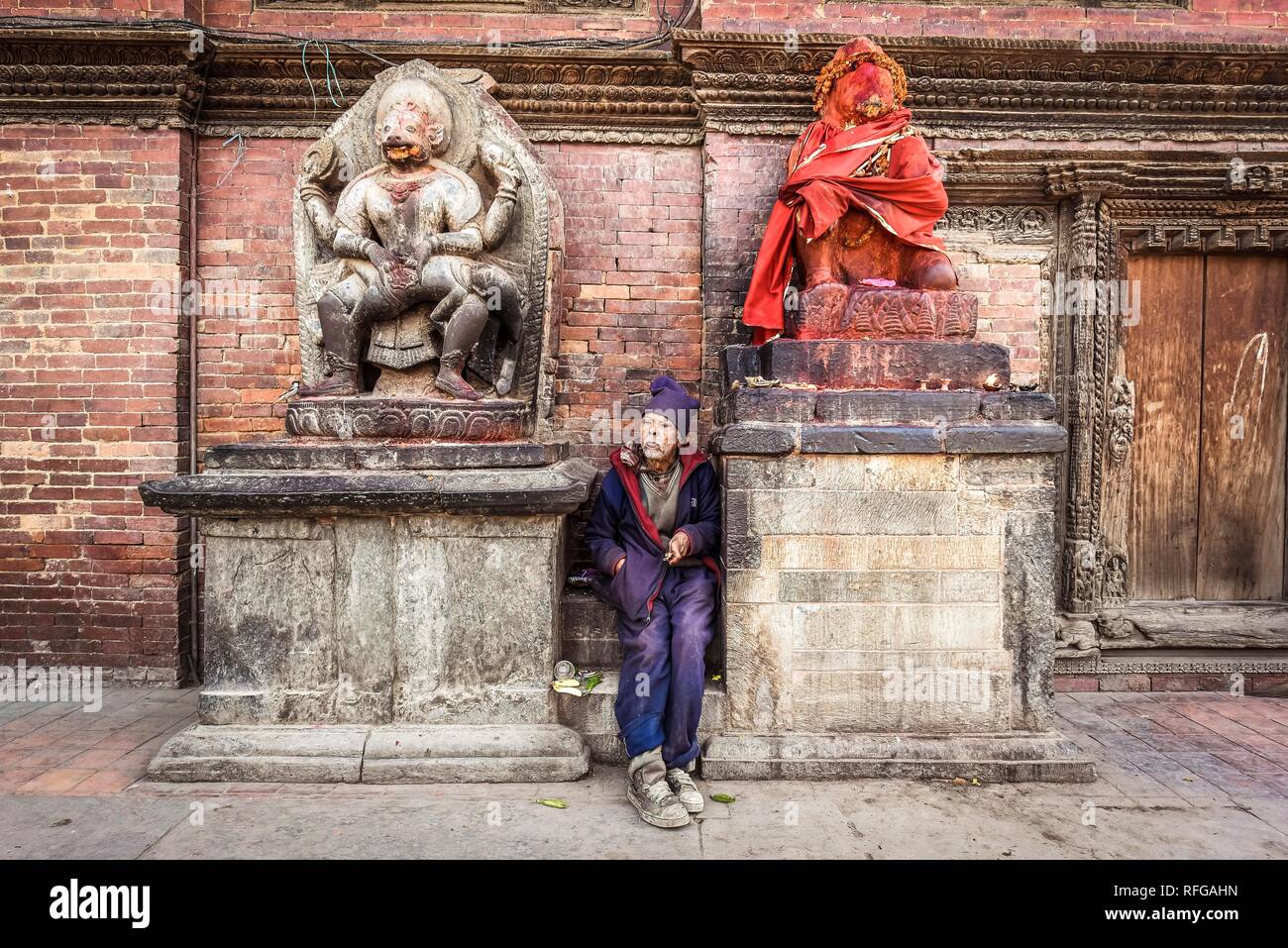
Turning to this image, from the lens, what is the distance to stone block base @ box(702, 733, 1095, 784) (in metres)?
3.62

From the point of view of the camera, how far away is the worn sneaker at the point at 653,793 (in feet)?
10.4

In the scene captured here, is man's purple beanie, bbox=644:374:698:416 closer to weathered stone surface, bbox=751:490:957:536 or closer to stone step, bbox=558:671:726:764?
weathered stone surface, bbox=751:490:957:536

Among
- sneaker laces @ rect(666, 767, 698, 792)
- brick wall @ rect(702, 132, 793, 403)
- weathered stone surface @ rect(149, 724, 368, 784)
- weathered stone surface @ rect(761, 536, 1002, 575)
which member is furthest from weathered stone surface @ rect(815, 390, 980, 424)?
weathered stone surface @ rect(149, 724, 368, 784)

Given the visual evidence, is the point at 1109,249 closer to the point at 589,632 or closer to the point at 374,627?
the point at 589,632

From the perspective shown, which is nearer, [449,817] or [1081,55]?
[449,817]

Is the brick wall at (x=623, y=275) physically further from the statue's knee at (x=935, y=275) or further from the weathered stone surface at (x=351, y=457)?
the statue's knee at (x=935, y=275)

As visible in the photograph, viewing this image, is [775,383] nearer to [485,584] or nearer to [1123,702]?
[485,584]

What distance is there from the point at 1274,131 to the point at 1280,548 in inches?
106

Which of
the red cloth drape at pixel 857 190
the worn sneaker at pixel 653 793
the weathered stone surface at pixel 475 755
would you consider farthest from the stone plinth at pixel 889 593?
the red cloth drape at pixel 857 190

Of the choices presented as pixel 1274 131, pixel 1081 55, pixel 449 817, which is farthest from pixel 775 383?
pixel 1274 131

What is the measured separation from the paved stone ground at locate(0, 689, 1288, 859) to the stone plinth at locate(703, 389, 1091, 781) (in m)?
0.30

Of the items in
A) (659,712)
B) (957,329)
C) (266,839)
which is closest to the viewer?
(266,839)

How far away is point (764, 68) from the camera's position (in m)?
5.13

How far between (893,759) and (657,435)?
175cm
